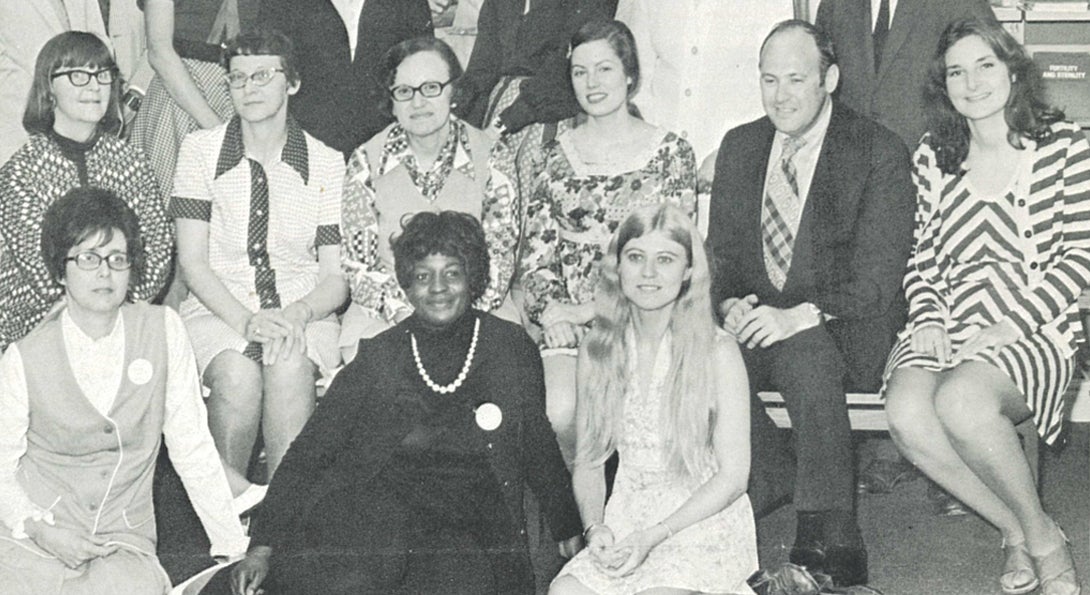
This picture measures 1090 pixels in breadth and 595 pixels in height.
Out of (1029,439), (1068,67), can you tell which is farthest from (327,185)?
(1068,67)

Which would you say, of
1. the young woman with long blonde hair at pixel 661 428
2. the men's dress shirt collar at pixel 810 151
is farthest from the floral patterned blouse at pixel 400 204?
the men's dress shirt collar at pixel 810 151

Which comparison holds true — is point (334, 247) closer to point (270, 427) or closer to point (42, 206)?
point (270, 427)

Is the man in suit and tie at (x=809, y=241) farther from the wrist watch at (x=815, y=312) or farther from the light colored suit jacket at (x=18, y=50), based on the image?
the light colored suit jacket at (x=18, y=50)

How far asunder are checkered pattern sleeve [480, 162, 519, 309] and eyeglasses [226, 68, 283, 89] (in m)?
0.59

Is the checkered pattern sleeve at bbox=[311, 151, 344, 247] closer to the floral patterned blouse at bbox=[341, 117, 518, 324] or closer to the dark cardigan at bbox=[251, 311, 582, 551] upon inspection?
the floral patterned blouse at bbox=[341, 117, 518, 324]

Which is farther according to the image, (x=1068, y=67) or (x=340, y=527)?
(x=1068, y=67)

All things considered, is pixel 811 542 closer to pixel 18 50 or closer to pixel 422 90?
pixel 422 90

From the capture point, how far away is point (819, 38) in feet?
11.1

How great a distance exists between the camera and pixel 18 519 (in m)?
2.81

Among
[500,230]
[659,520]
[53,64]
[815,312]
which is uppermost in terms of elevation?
[53,64]

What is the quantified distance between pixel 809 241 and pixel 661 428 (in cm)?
70

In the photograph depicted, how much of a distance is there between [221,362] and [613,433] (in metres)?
0.98

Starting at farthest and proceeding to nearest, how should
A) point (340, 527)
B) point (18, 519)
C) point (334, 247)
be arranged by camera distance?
point (334, 247)
point (340, 527)
point (18, 519)

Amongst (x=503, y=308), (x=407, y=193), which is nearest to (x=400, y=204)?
(x=407, y=193)
